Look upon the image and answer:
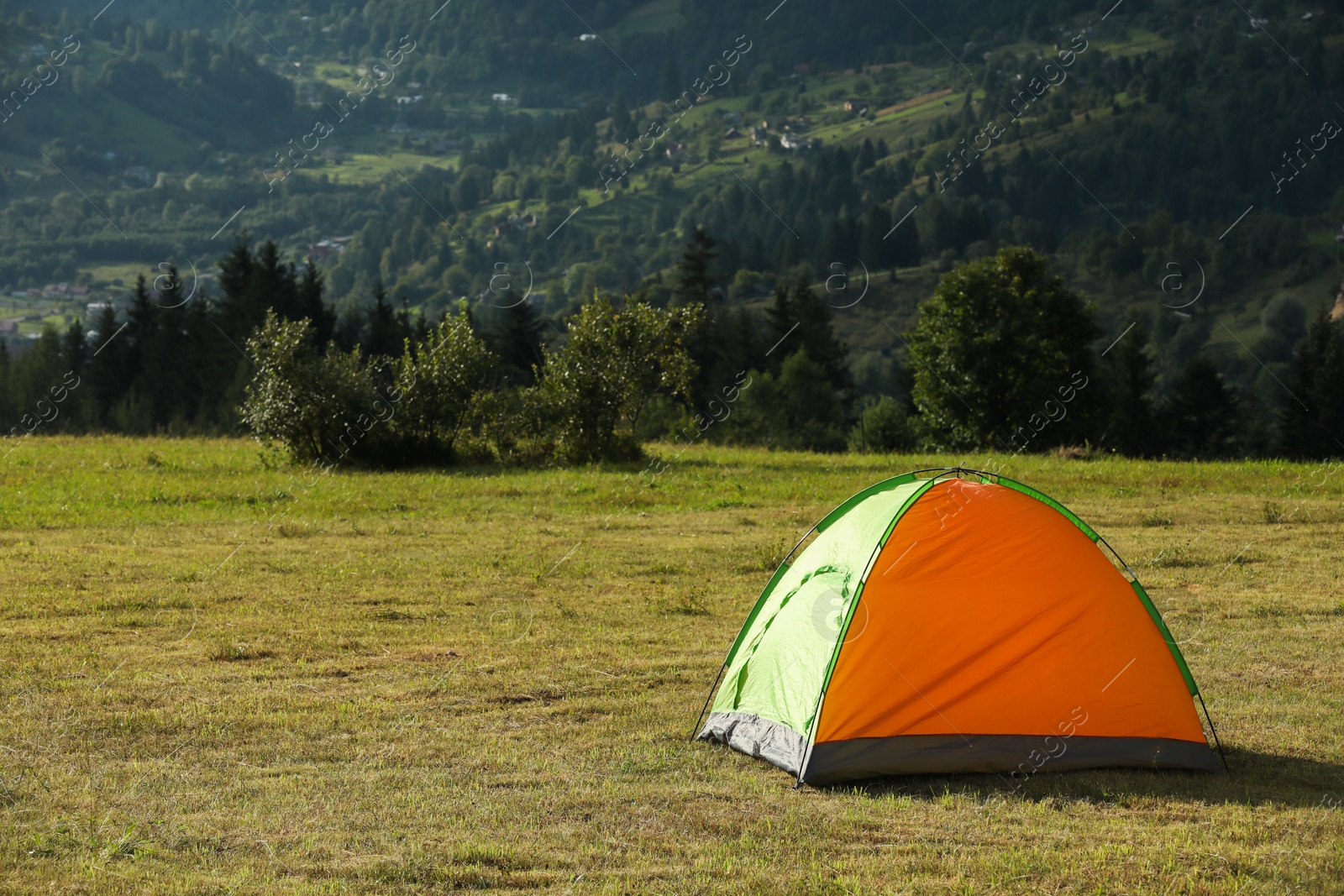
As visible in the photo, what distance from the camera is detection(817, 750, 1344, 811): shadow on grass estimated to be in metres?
7.49

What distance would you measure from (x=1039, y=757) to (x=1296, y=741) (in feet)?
7.45

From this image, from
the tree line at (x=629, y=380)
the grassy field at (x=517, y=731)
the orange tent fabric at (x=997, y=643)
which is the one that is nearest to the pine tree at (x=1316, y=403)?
the tree line at (x=629, y=380)

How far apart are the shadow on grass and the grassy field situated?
0.03 m

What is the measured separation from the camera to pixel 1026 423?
46125 mm

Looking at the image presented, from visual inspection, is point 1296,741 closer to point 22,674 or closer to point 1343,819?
point 1343,819

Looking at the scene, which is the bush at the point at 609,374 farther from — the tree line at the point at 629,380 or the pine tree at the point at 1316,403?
the pine tree at the point at 1316,403

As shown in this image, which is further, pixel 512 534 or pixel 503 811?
pixel 512 534

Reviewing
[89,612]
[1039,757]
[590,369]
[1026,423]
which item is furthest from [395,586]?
[1026,423]

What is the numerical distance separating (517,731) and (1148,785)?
4751 mm

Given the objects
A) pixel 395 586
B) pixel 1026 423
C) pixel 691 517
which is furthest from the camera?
pixel 1026 423

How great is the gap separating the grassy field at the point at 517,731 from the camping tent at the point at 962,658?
11.0 inches

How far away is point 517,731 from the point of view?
8.92 m

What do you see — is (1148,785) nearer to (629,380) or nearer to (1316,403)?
(629,380)

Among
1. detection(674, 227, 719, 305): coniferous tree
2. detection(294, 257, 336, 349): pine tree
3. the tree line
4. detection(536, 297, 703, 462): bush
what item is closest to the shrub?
the tree line
